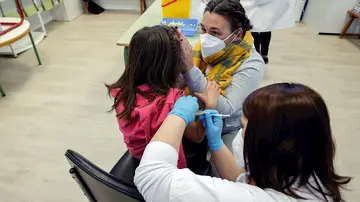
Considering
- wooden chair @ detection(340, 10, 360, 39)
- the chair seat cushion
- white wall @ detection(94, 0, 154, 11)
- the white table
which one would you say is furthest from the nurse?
white wall @ detection(94, 0, 154, 11)

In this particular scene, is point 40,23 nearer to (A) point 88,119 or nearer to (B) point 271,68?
(A) point 88,119

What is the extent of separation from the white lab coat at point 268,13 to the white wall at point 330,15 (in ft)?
4.46

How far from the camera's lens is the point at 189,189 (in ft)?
1.87

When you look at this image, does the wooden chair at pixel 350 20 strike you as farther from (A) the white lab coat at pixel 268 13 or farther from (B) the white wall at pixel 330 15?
(A) the white lab coat at pixel 268 13

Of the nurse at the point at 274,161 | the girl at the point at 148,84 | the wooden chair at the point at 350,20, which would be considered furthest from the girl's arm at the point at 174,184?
the wooden chair at the point at 350,20

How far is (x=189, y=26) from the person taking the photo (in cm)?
196

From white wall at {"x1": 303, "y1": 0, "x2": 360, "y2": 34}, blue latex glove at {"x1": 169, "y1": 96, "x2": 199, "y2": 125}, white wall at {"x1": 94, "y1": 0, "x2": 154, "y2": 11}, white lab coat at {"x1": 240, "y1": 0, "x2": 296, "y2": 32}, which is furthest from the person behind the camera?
white wall at {"x1": 94, "y1": 0, "x2": 154, "y2": 11}

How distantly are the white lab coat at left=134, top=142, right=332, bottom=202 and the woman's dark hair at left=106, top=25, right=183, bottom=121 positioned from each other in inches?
12.6

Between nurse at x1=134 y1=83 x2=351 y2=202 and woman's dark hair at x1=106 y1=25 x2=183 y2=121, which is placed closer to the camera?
nurse at x1=134 y1=83 x2=351 y2=202

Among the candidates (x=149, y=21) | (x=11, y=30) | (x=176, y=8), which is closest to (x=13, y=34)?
(x=11, y=30)

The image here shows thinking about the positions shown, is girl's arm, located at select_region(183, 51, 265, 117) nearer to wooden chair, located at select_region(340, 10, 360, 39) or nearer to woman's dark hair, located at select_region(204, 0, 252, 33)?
woman's dark hair, located at select_region(204, 0, 252, 33)

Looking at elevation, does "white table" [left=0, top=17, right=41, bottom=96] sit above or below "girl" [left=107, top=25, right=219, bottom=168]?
below

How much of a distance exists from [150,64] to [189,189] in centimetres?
46

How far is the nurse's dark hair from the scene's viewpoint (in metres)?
0.56
